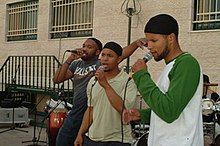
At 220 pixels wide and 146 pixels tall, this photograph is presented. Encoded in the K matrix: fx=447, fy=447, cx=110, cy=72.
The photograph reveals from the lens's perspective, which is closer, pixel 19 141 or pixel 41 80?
pixel 19 141

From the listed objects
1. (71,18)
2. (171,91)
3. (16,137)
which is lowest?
(16,137)

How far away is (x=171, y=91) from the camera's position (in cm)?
262

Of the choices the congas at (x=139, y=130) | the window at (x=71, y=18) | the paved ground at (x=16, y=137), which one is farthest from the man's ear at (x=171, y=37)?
the window at (x=71, y=18)

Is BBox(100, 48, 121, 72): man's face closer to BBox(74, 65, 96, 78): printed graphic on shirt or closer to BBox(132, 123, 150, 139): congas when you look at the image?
BBox(74, 65, 96, 78): printed graphic on shirt

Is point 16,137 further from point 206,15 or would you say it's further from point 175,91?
point 175,91

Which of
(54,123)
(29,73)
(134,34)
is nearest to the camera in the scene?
(54,123)

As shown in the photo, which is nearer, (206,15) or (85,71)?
(85,71)

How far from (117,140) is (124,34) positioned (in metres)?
6.66

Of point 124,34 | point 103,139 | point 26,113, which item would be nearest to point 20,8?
point 26,113

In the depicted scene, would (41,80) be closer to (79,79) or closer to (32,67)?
(32,67)

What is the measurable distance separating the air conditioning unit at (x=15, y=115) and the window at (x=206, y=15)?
511 cm

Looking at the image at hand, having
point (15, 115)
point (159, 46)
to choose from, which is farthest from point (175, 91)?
point (15, 115)

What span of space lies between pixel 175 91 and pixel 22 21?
1321cm

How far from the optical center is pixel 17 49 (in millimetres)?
15016
